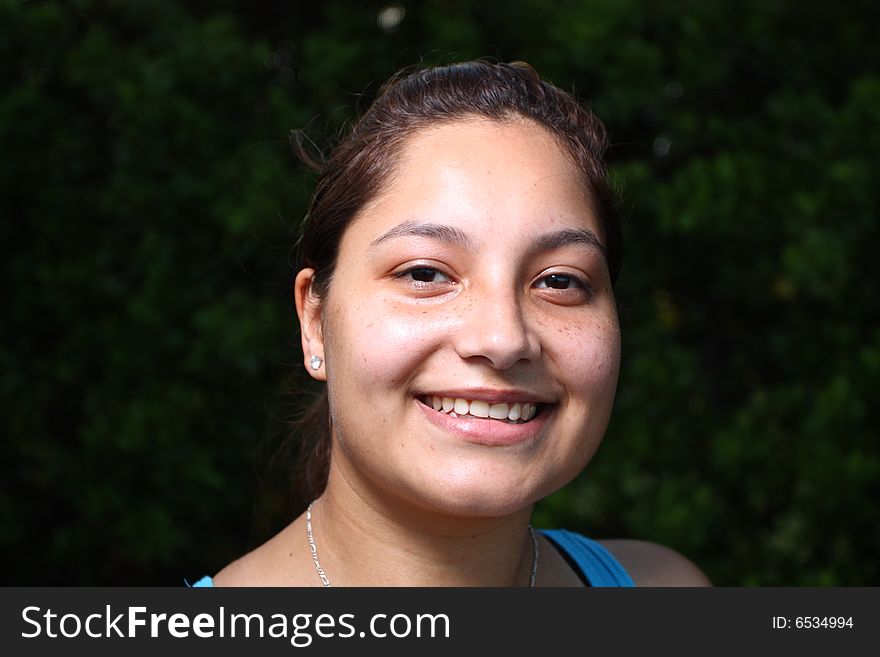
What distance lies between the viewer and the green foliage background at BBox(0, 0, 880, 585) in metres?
3.66

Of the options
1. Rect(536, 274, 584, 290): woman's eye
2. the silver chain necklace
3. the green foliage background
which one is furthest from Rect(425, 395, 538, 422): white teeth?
the green foliage background

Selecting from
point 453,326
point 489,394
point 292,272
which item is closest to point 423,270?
point 453,326

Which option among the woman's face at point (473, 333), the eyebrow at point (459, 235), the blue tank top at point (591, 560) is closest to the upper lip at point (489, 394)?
the woman's face at point (473, 333)

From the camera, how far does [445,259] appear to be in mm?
1746

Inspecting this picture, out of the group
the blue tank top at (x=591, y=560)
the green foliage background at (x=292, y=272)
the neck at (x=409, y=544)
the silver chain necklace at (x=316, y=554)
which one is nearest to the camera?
the neck at (x=409, y=544)

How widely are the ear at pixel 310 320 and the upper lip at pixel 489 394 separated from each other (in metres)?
0.36

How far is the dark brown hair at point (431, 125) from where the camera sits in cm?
193

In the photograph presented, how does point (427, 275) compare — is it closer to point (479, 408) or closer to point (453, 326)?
point (453, 326)

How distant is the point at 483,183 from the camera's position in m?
1.77

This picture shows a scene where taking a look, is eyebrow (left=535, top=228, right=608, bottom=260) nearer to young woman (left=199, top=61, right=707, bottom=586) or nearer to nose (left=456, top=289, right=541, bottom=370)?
young woman (left=199, top=61, right=707, bottom=586)

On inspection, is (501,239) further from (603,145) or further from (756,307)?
(756,307)

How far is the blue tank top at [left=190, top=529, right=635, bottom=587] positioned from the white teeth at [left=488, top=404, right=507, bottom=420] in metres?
0.72

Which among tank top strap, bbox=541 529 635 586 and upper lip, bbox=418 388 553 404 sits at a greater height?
upper lip, bbox=418 388 553 404

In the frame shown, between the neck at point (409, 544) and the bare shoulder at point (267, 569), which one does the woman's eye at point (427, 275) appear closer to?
the neck at point (409, 544)
